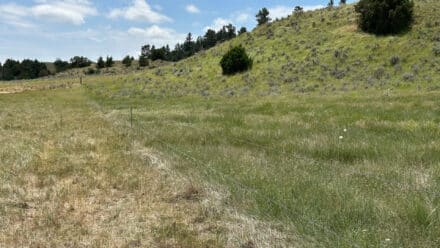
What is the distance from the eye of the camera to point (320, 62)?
36344 mm

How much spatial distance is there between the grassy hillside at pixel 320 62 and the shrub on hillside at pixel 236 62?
0.90m

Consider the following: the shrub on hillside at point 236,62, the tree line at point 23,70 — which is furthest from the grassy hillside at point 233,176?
the tree line at point 23,70

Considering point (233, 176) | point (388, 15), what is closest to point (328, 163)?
point (233, 176)

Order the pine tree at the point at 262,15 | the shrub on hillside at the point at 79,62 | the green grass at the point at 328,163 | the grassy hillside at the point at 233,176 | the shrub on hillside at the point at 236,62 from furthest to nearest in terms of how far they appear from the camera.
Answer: the shrub on hillside at the point at 79,62 → the pine tree at the point at 262,15 → the shrub on hillside at the point at 236,62 → the grassy hillside at the point at 233,176 → the green grass at the point at 328,163

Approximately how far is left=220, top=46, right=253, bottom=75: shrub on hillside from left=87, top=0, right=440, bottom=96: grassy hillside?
0.90 meters

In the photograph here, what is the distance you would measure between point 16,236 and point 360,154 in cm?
695

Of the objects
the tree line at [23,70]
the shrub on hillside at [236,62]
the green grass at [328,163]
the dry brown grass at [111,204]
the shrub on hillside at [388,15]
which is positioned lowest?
the tree line at [23,70]

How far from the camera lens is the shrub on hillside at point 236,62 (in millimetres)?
39344

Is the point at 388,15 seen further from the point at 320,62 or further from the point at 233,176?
the point at 233,176

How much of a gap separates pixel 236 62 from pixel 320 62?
7.12 m

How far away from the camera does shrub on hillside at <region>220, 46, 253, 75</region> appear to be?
129ft

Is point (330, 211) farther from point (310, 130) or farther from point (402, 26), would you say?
point (402, 26)

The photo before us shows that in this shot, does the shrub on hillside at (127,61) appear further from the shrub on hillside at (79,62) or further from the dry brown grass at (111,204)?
the dry brown grass at (111,204)

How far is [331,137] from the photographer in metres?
12.1
